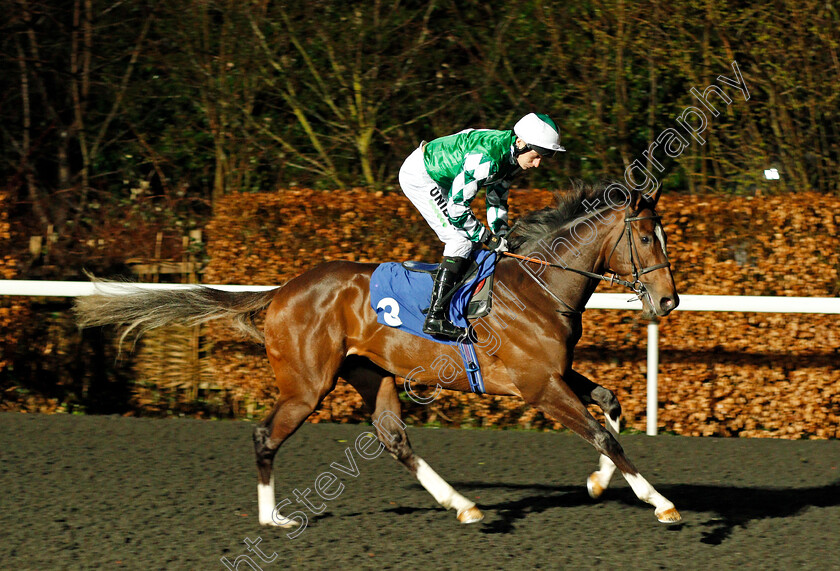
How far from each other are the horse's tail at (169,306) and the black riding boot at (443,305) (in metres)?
0.92

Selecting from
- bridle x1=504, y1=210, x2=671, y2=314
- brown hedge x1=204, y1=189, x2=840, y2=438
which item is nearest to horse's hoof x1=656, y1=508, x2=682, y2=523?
bridle x1=504, y1=210, x2=671, y2=314

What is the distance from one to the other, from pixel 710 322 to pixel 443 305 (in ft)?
8.55

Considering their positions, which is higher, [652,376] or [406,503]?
[652,376]

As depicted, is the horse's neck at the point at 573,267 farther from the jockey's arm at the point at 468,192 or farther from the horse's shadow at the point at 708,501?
the horse's shadow at the point at 708,501

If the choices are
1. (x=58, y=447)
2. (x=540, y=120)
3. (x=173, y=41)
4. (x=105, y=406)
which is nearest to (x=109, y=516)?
(x=58, y=447)

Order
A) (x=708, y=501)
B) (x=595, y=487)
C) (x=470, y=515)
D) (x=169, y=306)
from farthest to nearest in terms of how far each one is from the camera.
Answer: (x=169, y=306) < (x=708, y=501) < (x=595, y=487) < (x=470, y=515)

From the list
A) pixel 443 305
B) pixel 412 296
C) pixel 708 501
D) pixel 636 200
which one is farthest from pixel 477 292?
pixel 708 501

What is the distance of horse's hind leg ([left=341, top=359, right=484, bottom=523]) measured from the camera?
158 inches

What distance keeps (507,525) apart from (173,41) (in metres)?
6.39

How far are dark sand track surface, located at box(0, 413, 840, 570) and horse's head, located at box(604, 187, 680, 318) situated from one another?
1.00m

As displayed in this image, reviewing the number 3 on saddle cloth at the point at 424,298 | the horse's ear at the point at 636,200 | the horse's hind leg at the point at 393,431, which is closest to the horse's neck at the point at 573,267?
the horse's ear at the point at 636,200

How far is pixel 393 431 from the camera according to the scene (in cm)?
437

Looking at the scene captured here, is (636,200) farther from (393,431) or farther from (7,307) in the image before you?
(7,307)

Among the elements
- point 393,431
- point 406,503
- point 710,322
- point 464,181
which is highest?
point 464,181
